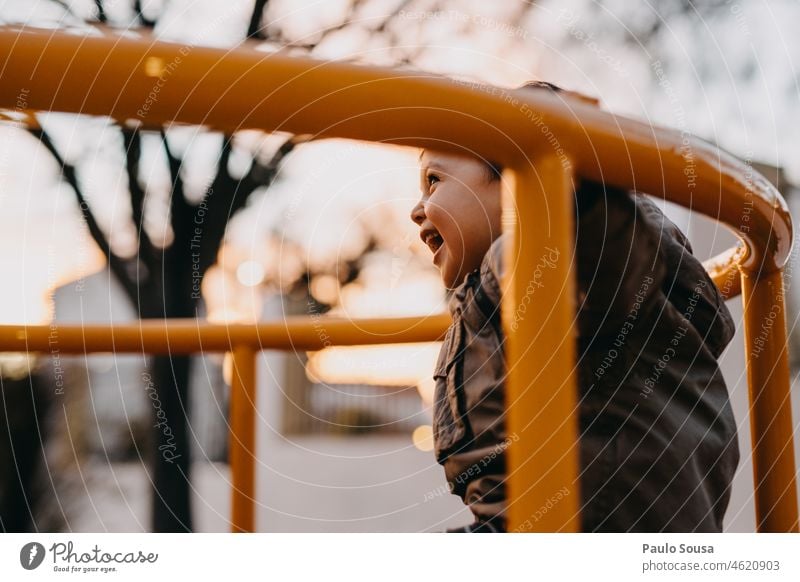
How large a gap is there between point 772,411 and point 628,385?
0.54ft

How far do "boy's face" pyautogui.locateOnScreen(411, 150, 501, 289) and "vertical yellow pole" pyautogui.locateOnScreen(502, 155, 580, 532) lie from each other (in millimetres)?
120

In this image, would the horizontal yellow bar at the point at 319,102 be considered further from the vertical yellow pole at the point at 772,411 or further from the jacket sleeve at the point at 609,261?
the vertical yellow pole at the point at 772,411

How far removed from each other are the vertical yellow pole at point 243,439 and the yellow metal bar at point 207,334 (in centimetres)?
2

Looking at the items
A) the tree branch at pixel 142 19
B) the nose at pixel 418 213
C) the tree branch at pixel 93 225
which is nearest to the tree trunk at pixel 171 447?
the tree branch at pixel 93 225

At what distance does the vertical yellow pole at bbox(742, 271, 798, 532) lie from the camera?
509mm

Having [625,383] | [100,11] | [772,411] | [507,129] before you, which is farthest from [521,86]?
[100,11]

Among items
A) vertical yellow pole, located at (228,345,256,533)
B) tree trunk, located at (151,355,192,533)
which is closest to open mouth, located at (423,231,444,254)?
vertical yellow pole, located at (228,345,256,533)

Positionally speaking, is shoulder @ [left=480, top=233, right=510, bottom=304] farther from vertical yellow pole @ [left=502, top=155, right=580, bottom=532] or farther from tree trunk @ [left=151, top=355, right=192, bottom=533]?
tree trunk @ [left=151, top=355, right=192, bottom=533]

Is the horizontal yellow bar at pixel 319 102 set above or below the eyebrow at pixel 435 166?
above

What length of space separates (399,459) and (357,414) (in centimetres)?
104

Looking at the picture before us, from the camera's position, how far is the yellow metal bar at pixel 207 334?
2.06 ft

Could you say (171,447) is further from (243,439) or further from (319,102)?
(319,102)

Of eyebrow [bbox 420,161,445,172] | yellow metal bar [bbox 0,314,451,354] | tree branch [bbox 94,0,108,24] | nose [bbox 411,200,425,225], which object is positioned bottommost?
yellow metal bar [bbox 0,314,451,354]

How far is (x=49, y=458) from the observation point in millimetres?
1444
